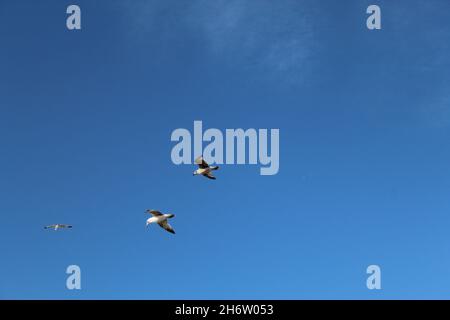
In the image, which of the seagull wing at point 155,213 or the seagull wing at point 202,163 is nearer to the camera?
the seagull wing at point 202,163

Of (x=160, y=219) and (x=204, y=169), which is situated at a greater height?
(x=204, y=169)

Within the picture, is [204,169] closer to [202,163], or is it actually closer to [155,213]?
[202,163]

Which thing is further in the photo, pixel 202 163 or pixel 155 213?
pixel 155 213

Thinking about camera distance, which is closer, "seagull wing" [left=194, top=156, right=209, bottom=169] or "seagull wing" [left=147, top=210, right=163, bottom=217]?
"seagull wing" [left=194, top=156, right=209, bottom=169]

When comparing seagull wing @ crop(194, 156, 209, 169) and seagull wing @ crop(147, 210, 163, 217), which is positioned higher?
seagull wing @ crop(194, 156, 209, 169)

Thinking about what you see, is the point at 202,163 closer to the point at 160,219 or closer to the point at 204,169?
the point at 204,169

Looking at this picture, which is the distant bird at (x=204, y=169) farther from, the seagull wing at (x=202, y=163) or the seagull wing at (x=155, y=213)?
the seagull wing at (x=155, y=213)

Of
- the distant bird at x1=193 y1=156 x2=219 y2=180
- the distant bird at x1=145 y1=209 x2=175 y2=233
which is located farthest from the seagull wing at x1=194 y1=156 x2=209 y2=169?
the distant bird at x1=145 y1=209 x2=175 y2=233

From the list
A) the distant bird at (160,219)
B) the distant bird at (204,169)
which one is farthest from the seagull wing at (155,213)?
the distant bird at (204,169)

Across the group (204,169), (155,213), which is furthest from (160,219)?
(204,169)

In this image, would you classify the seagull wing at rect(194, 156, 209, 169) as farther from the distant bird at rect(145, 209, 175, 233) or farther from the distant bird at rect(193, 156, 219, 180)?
the distant bird at rect(145, 209, 175, 233)
